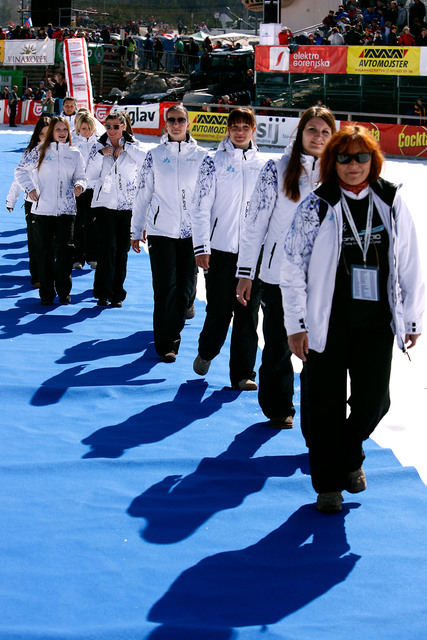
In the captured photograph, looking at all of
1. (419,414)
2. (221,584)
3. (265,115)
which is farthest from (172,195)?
(265,115)

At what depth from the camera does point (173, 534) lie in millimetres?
3764

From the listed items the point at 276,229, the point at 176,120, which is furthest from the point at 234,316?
the point at 176,120

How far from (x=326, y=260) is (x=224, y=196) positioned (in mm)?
2280

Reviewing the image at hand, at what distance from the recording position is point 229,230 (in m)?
5.82

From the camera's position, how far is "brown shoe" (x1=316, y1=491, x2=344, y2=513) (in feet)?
13.0

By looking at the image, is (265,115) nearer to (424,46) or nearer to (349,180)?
(424,46)

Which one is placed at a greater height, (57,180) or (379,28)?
(379,28)

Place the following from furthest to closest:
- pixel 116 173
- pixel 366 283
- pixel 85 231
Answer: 1. pixel 85 231
2. pixel 116 173
3. pixel 366 283

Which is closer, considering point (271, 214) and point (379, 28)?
point (271, 214)

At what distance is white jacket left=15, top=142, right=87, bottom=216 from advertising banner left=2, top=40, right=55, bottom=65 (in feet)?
107

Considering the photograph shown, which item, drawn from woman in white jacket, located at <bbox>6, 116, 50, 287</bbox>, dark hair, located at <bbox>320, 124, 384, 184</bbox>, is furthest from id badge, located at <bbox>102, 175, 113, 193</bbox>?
dark hair, located at <bbox>320, 124, 384, 184</bbox>

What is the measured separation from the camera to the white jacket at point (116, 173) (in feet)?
27.2

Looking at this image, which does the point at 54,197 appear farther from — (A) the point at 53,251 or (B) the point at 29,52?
(B) the point at 29,52

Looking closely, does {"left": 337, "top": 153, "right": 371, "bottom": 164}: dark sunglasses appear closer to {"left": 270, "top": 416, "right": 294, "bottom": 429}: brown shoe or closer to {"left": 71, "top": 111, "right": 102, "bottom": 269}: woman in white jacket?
{"left": 270, "top": 416, "right": 294, "bottom": 429}: brown shoe
